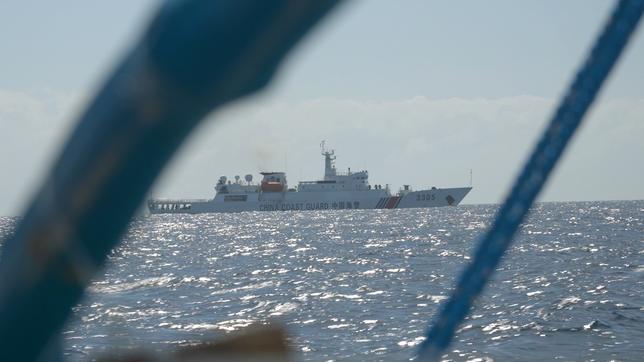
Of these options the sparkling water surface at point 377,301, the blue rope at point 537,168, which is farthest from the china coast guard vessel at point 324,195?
the blue rope at point 537,168

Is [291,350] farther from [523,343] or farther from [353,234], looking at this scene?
[353,234]

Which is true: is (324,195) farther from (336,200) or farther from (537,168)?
(537,168)

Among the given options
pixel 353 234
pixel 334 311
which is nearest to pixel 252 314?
pixel 334 311

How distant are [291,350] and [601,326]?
15.4 meters

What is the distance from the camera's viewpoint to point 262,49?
142 cm

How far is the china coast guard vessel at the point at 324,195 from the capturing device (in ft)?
360

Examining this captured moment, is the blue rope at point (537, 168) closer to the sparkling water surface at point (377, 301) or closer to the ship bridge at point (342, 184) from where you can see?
the sparkling water surface at point (377, 301)

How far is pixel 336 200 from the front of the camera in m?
110

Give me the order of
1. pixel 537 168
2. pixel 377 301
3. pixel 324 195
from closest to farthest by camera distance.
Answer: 1. pixel 537 168
2. pixel 377 301
3. pixel 324 195

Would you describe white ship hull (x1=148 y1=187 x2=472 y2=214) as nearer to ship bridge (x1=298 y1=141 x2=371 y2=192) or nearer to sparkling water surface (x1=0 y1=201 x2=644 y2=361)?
ship bridge (x1=298 y1=141 x2=371 y2=192)

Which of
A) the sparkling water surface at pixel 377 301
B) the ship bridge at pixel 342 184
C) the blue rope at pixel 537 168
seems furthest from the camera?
the ship bridge at pixel 342 184

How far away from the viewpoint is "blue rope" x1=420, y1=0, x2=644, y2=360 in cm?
149

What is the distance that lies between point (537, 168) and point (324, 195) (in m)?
108

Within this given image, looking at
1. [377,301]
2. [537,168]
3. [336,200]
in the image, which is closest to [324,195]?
[336,200]
